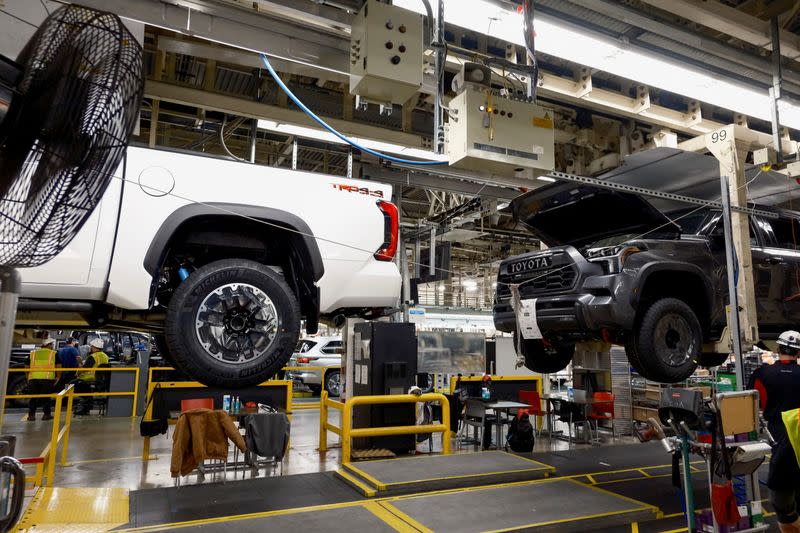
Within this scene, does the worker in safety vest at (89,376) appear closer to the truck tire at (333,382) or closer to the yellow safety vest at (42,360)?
the yellow safety vest at (42,360)

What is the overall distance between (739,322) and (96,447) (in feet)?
28.9

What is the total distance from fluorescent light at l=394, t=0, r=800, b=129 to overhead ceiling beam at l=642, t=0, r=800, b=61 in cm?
51

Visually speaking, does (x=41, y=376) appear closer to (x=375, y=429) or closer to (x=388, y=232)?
(x=375, y=429)

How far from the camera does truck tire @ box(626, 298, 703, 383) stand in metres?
4.25

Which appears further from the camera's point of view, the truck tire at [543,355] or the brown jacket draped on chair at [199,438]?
the brown jacket draped on chair at [199,438]

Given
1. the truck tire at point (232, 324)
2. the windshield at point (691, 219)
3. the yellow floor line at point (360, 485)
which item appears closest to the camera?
the truck tire at point (232, 324)

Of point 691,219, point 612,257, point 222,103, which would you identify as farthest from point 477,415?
point 222,103

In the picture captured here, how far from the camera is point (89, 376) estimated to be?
1126 centimetres

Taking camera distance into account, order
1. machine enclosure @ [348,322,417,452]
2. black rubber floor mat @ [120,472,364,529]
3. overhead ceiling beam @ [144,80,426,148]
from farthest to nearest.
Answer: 1. machine enclosure @ [348,322,417,452]
2. overhead ceiling beam @ [144,80,426,148]
3. black rubber floor mat @ [120,472,364,529]

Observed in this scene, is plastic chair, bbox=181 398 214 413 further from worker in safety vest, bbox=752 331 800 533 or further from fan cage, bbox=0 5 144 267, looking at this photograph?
worker in safety vest, bbox=752 331 800 533

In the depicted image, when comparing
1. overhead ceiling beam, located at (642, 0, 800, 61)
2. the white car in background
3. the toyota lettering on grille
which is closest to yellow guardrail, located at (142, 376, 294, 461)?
the white car in background

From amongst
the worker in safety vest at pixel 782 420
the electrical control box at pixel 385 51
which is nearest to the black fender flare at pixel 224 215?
the electrical control box at pixel 385 51

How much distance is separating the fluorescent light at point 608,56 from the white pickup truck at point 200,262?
1646mm

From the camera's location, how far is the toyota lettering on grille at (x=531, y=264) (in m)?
4.89
